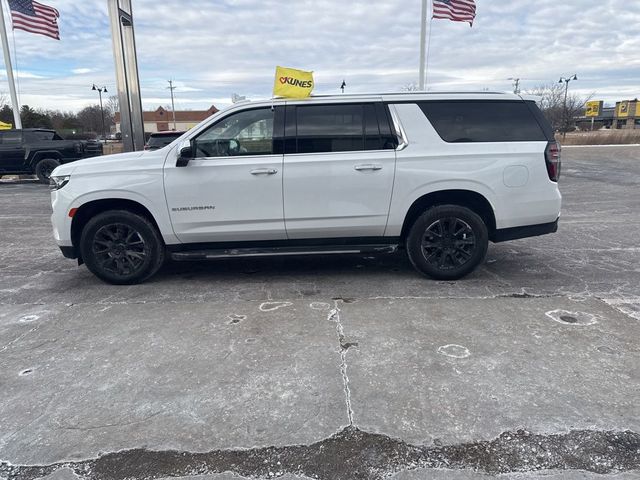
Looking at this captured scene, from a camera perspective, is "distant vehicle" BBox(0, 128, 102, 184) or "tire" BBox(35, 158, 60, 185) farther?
"tire" BBox(35, 158, 60, 185)

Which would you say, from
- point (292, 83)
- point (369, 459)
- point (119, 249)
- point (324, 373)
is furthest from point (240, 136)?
point (369, 459)

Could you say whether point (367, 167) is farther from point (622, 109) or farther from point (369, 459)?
point (622, 109)

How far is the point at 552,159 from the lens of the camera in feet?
17.0

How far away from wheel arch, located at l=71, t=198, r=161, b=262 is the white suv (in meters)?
0.02

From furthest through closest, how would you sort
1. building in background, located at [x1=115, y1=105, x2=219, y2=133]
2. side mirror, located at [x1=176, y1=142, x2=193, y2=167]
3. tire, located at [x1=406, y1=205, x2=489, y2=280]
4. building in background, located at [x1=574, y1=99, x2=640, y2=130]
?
building in background, located at [x1=115, y1=105, x2=219, y2=133] < building in background, located at [x1=574, y1=99, x2=640, y2=130] < tire, located at [x1=406, y1=205, x2=489, y2=280] < side mirror, located at [x1=176, y1=142, x2=193, y2=167]

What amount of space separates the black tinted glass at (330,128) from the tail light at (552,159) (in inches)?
78.0

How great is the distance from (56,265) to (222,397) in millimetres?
4365

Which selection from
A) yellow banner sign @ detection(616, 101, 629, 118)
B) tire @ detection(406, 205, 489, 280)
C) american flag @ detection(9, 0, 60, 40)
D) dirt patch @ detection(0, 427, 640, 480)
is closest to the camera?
dirt patch @ detection(0, 427, 640, 480)

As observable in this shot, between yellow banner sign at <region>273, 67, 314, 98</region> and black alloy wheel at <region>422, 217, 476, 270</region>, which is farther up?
yellow banner sign at <region>273, 67, 314, 98</region>

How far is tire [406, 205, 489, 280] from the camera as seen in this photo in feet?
17.1

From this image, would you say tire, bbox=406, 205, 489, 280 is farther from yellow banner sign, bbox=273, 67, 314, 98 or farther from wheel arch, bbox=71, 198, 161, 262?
wheel arch, bbox=71, 198, 161, 262

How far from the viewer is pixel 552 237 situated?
7500mm

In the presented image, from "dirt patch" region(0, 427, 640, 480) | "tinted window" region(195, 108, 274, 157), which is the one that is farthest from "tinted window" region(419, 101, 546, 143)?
"dirt patch" region(0, 427, 640, 480)

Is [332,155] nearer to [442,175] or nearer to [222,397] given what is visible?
[442,175]
